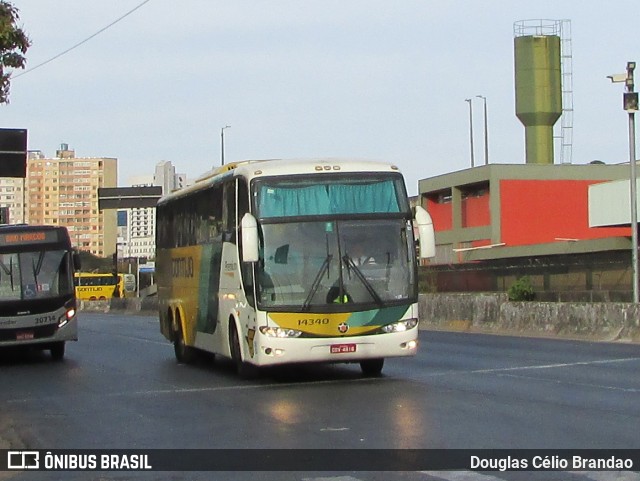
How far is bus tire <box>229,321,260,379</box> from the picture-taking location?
60.1ft

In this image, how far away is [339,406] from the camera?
559 inches

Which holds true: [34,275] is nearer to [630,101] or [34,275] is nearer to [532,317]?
[532,317]

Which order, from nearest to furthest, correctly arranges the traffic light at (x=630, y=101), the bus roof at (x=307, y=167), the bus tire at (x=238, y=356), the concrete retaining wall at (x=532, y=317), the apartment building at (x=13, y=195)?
the bus roof at (x=307, y=167) → the bus tire at (x=238, y=356) → the concrete retaining wall at (x=532, y=317) → the traffic light at (x=630, y=101) → the apartment building at (x=13, y=195)

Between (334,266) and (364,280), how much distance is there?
48 cm

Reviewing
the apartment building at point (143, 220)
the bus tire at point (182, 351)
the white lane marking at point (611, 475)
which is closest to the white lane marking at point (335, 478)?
the white lane marking at point (611, 475)

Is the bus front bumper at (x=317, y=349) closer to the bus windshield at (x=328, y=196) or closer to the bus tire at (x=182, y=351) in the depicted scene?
the bus windshield at (x=328, y=196)

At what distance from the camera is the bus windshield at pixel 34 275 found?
25.3m

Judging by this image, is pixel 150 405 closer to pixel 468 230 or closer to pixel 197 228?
pixel 197 228

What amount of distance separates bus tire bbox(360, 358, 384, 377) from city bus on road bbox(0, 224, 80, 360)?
9.43 m

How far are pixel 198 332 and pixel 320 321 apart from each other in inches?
205

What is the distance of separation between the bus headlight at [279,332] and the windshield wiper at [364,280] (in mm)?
1160

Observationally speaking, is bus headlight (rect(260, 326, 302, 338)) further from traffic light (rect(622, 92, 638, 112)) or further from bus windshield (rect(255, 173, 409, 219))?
traffic light (rect(622, 92, 638, 112))

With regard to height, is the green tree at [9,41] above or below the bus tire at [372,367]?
above

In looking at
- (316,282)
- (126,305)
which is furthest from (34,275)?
(126,305)
